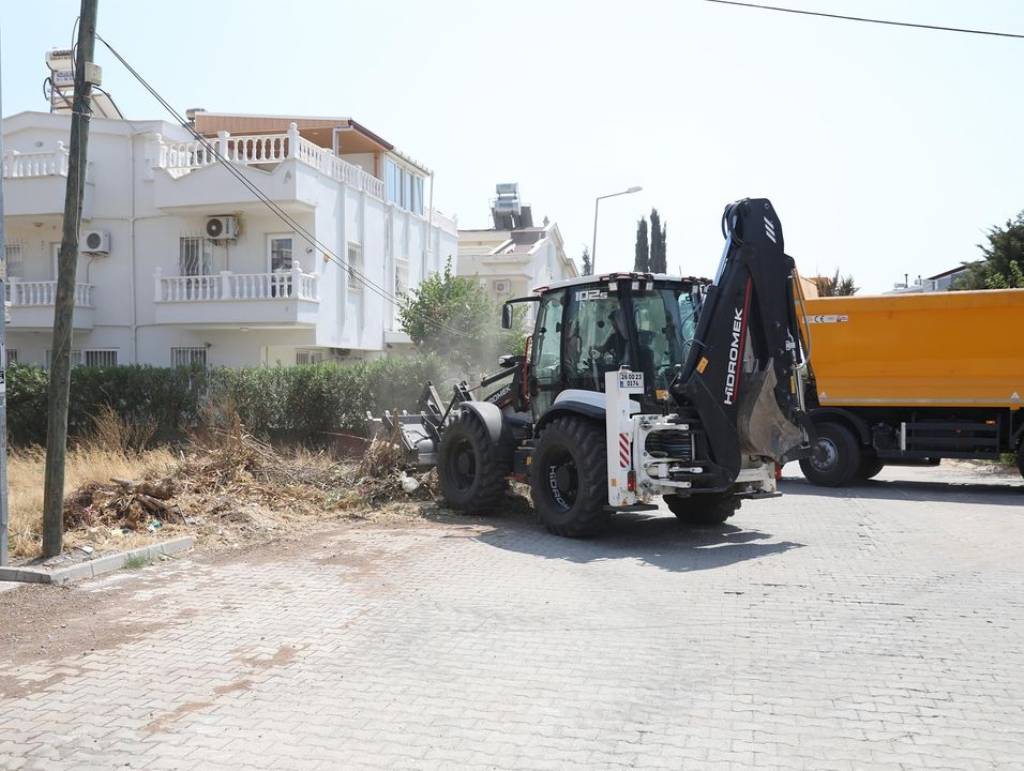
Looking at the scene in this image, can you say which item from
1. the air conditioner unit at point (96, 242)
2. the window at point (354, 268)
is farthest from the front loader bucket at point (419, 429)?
the air conditioner unit at point (96, 242)

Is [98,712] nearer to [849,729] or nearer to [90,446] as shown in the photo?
[849,729]

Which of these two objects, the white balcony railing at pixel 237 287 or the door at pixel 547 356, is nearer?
the door at pixel 547 356

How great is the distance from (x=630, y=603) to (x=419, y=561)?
2433 millimetres

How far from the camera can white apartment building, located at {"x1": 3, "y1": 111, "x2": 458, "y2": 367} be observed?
23844 mm

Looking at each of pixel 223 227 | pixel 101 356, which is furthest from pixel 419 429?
pixel 101 356

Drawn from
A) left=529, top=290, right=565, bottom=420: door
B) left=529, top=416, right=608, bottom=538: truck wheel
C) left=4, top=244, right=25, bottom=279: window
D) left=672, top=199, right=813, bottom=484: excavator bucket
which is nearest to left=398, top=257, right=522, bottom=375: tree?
left=4, top=244, right=25, bottom=279: window

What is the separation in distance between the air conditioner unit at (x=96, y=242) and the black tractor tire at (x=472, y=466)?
17.1 metres

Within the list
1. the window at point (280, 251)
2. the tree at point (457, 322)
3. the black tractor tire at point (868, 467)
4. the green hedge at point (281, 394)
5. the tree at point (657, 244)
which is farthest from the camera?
the tree at point (657, 244)

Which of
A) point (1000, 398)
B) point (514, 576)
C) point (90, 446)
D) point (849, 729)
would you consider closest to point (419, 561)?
point (514, 576)

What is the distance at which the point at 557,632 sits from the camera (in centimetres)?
661

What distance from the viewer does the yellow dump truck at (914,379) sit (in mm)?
14367

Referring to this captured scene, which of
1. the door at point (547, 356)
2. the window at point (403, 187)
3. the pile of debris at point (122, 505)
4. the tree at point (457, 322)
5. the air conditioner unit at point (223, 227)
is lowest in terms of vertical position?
the pile of debris at point (122, 505)

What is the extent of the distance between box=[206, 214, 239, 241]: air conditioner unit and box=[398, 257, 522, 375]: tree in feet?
16.6

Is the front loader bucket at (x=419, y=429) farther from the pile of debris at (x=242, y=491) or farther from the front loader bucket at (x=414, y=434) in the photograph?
the pile of debris at (x=242, y=491)
